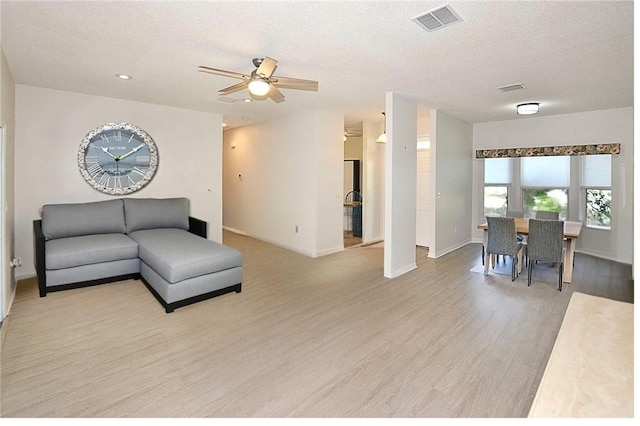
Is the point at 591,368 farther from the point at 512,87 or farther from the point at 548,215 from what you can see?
A: the point at 548,215

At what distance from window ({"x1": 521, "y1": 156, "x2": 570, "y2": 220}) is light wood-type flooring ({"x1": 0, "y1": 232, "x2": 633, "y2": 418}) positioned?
2.42 metres

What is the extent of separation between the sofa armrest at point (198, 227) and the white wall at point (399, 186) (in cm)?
262

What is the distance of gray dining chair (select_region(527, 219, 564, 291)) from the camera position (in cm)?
413

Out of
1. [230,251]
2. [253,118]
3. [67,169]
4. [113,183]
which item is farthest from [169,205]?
[253,118]

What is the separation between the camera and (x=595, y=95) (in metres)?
4.68

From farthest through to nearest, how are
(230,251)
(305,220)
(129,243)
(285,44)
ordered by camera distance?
(305,220)
(129,243)
(230,251)
(285,44)

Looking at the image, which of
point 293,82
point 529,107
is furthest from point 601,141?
point 293,82

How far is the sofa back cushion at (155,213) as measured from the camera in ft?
15.8

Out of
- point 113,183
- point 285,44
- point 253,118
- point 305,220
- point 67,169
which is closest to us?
point 285,44

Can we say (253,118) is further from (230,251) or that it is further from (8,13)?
(8,13)

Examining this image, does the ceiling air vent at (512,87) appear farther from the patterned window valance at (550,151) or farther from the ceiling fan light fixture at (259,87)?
the ceiling fan light fixture at (259,87)

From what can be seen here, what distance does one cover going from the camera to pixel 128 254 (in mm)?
4133

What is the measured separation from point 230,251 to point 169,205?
6.33 ft

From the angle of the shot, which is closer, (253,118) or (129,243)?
(129,243)
